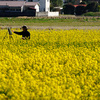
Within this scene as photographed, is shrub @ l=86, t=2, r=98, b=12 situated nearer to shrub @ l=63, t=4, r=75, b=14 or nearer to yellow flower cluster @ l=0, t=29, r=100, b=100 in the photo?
shrub @ l=63, t=4, r=75, b=14

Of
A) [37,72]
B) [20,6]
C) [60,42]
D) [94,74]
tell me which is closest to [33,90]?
[37,72]

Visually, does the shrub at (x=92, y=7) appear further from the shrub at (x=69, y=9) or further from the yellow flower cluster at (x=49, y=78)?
the yellow flower cluster at (x=49, y=78)

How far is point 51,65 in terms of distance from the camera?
29.0 feet

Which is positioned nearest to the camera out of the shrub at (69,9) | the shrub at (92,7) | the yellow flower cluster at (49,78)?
the yellow flower cluster at (49,78)

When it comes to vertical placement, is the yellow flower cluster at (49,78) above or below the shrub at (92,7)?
above

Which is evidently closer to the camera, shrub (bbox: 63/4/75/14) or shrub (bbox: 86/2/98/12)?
shrub (bbox: 63/4/75/14)

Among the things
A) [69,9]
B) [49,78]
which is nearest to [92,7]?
[69,9]

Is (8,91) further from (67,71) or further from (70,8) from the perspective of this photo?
(70,8)

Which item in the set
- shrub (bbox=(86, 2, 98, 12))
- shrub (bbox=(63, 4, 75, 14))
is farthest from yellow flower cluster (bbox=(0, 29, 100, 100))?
shrub (bbox=(86, 2, 98, 12))

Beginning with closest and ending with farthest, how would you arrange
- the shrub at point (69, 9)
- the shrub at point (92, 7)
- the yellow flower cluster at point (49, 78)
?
the yellow flower cluster at point (49, 78) < the shrub at point (69, 9) < the shrub at point (92, 7)

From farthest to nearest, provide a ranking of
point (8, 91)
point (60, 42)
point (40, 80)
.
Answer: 1. point (60, 42)
2. point (40, 80)
3. point (8, 91)

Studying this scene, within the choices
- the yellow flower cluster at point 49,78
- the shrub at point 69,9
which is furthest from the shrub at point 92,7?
the yellow flower cluster at point 49,78

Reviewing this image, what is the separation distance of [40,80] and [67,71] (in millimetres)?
1251

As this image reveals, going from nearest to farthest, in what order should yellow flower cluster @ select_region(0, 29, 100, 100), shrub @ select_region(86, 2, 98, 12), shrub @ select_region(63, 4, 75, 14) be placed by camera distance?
yellow flower cluster @ select_region(0, 29, 100, 100)
shrub @ select_region(63, 4, 75, 14)
shrub @ select_region(86, 2, 98, 12)
